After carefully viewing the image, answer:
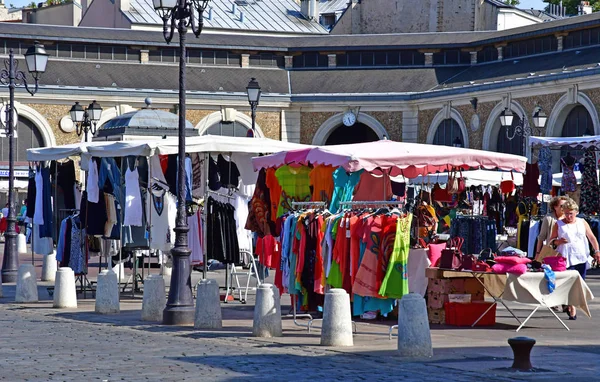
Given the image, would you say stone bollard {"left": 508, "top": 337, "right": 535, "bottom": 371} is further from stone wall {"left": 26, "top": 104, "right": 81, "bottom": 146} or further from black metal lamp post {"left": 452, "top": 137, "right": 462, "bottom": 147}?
stone wall {"left": 26, "top": 104, "right": 81, "bottom": 146}

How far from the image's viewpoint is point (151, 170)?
61.6ft

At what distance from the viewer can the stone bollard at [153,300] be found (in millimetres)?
15766

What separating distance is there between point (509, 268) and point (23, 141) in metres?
36.3

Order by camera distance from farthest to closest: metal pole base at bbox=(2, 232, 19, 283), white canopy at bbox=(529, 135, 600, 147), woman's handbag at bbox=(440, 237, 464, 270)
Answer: metal pole base at bbox=(2, 232, 19, 283) → white canopy at bbox=(529, 135, 600, 147) → woman's handbag at bbox=(440, 237, 464, 270)

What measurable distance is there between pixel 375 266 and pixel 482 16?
47.6 m

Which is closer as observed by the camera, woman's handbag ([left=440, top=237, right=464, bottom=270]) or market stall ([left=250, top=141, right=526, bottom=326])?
market stall ([left=250, top=141, right=526, bottom=326])

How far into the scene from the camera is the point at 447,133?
49.5m

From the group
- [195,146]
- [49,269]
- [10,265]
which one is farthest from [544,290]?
[10,265]

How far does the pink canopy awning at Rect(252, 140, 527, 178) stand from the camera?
15086 millimetres

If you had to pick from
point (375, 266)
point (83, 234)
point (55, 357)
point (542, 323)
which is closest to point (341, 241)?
point (375, 266)

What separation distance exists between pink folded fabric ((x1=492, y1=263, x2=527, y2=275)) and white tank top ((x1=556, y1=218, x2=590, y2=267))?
1.56 meters

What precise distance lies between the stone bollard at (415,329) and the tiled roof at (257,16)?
5348 centimetres

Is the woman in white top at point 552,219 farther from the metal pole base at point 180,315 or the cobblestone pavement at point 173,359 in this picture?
the cobblestone pavement at point 173,359

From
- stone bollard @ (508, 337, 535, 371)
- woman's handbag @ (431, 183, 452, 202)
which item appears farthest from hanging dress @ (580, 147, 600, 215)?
stone bollard @ (508, 337, 535, 371)
